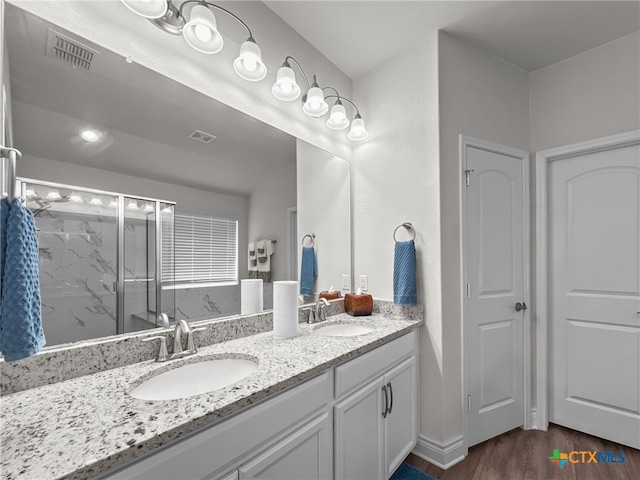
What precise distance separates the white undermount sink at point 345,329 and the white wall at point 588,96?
1.88 meters

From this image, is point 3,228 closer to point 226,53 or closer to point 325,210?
point 226,53

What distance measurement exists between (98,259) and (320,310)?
121 cm

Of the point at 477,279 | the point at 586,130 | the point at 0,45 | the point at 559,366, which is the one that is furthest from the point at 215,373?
the point at 586,130

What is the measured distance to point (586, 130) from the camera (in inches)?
82.6

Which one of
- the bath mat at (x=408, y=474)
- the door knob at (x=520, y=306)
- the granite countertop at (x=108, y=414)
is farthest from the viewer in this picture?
the door knob at (x=520, y=306)

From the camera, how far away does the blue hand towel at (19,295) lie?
68 centimetres

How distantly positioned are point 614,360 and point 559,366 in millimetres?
314

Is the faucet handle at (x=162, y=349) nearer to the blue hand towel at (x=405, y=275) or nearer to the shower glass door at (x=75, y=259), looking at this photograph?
the shower glass door at (x=75, y=259)

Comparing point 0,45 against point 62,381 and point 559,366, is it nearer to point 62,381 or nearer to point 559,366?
point 62,381

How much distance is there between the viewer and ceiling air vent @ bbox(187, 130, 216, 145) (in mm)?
1425

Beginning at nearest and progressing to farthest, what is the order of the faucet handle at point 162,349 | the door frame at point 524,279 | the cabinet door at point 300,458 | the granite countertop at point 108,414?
1. the granite countertop at point 108,414
2. the cabinet door at point 300,458
3. the faucet handle at point 162,349
4. the door frame at point 524,279

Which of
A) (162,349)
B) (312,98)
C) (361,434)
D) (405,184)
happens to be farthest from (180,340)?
(405,184)

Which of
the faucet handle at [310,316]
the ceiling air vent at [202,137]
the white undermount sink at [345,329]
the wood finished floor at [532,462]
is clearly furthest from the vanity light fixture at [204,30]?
the wood finished floor at [532,462]

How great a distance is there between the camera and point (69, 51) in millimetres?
1047
